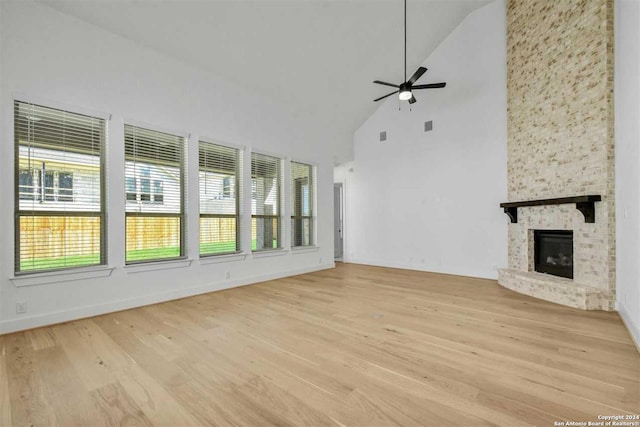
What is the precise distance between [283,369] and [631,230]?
363cm

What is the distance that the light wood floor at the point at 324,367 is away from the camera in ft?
5.74

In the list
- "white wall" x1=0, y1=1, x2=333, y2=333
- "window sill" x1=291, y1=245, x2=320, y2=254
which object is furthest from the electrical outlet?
"window sill" x1=291, y1=245, x2=320, y2=254

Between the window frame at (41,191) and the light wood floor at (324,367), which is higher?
the window frame at (41,191)

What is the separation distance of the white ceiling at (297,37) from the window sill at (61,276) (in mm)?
3060

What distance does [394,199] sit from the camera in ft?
23.6

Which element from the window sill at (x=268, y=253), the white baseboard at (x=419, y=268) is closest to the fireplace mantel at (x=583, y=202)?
the white baseboard at (x=419, y=268)

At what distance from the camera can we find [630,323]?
295cm

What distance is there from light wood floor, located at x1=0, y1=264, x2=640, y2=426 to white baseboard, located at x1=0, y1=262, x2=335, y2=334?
0.37 ft

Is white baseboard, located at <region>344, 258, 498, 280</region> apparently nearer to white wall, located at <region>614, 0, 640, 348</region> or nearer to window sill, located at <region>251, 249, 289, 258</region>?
white wall, located at <region>614, 0, 640, 348</region>

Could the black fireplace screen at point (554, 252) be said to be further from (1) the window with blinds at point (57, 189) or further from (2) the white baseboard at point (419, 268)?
(1) the window with blinds at point (57, 189)

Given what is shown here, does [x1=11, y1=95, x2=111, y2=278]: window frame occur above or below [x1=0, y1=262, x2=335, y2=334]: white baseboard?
above

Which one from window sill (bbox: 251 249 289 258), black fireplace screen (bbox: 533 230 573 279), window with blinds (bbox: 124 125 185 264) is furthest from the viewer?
window sill (bbox: 251 249 289 258)

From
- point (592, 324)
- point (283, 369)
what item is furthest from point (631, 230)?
point (283, 369)

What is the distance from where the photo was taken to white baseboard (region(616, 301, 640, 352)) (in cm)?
266
